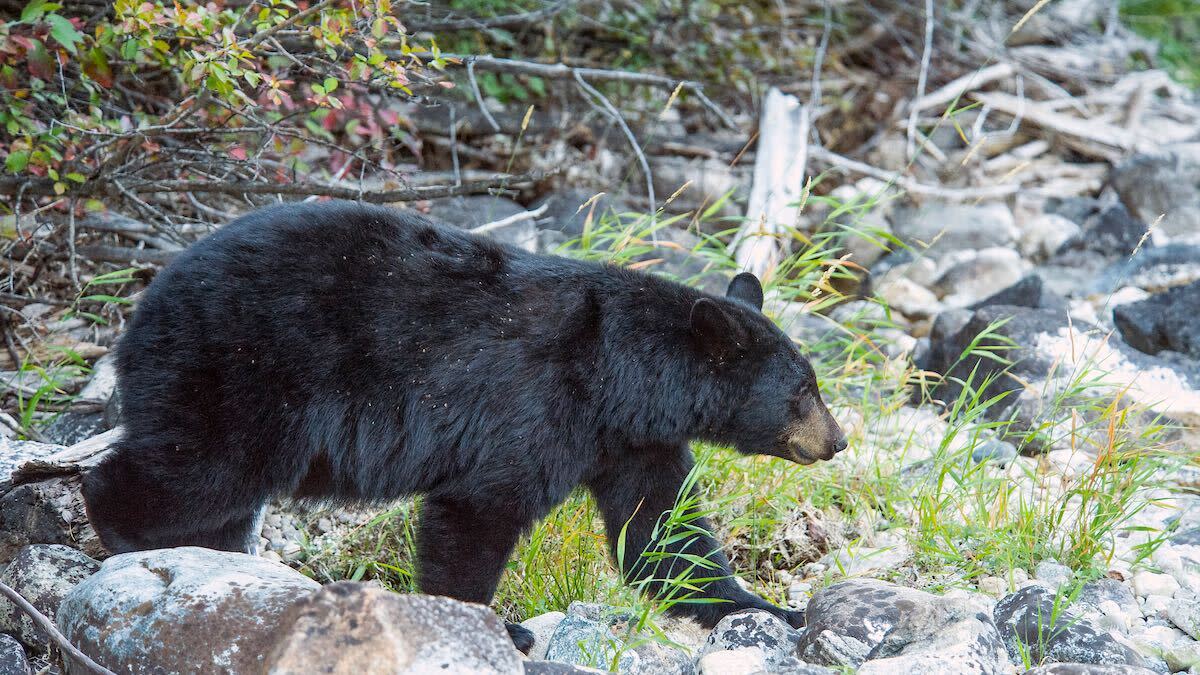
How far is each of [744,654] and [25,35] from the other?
3570 mm

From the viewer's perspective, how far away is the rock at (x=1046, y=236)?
8.70 metres

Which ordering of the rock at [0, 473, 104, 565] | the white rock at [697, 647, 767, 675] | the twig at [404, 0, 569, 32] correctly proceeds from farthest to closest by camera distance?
the twig at [404, 0, 569, 32], the rock at [0, 473, 104, 565], the white rock at [697, 647, 767, 675]

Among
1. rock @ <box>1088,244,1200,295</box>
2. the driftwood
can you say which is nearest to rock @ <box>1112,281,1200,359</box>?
rock @ <box>1088,244,1200,295</box>

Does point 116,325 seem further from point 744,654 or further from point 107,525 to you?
point 744,654

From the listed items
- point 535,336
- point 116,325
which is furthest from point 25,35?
point 535,336

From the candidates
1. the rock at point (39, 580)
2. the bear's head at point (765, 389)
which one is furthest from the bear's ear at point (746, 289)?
the rock at point (39, 580)

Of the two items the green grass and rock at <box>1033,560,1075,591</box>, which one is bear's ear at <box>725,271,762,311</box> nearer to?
the green grass

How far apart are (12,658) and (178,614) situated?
681 mm

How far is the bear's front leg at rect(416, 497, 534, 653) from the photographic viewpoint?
10.5 feet

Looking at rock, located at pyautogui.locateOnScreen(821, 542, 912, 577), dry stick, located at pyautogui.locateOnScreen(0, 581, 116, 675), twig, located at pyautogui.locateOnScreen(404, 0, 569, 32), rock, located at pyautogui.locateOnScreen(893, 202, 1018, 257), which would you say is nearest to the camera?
dry stick, located at pyautogui.locateOnScreen(0, 581, 116, 675)

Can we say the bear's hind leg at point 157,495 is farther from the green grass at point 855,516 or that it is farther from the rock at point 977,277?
the rock at point 977,277

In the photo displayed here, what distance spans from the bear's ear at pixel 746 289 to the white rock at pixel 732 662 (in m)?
1.16

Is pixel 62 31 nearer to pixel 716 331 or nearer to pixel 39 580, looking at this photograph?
pixel 39 580

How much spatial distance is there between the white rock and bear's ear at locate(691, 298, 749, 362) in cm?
86
